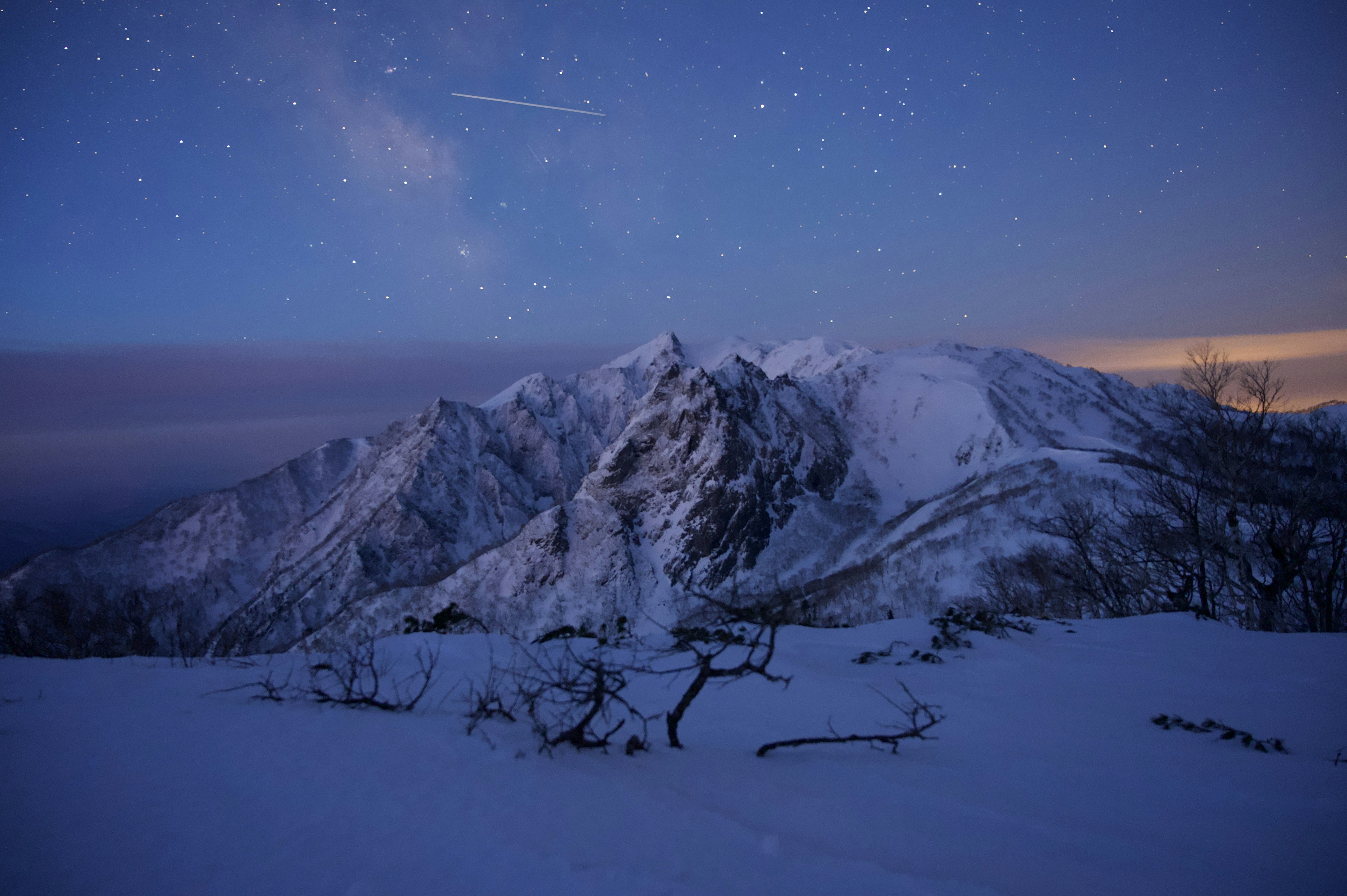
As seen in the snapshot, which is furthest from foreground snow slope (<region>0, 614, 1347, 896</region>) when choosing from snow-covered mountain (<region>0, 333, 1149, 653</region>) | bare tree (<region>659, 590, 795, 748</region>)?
snow-covered mountain (<region>0, 333, 1149, 653</region>)

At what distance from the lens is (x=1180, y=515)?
14.3 m

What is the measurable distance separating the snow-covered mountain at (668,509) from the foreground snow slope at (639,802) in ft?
162

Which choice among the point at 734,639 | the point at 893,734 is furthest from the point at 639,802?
the point at 893,734

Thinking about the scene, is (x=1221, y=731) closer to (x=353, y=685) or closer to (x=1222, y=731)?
(x=1222, y=731)

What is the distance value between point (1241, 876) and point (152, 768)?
5554 millimetres

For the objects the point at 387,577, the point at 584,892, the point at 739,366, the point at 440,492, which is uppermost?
the point at 739,366

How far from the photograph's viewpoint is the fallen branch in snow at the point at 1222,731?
173 inches

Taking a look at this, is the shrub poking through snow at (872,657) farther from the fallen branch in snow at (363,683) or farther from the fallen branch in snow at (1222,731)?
the fallen branch in snow at (363,683)

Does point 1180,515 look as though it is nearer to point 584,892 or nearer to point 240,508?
point 584,892

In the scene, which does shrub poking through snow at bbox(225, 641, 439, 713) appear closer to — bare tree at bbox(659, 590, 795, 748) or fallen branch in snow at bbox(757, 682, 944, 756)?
bare tree at bbox(659, 590, 795, 748)

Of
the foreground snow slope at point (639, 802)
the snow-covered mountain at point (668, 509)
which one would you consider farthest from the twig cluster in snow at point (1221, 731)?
the snow-covered mountain at point (668, 509)

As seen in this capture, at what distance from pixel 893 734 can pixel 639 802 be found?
3.08m

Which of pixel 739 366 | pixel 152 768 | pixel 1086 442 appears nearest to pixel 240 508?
pixel 739 366

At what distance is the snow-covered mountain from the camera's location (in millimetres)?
93750
